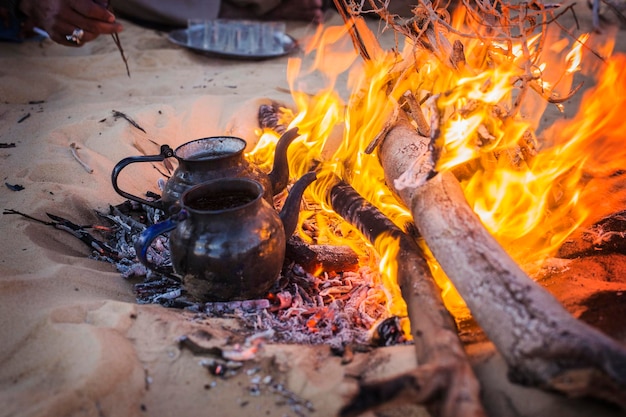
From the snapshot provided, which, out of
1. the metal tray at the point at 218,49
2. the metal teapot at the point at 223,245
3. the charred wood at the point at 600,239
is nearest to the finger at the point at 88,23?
the metal tray at the point at 218,49

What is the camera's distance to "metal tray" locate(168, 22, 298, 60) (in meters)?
6.93

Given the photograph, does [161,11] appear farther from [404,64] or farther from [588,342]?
[588,342]

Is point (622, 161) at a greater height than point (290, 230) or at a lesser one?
greater

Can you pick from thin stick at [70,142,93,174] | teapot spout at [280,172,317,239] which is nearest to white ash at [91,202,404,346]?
teapot spout at [280,172,317,239]

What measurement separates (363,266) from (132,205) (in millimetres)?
1722

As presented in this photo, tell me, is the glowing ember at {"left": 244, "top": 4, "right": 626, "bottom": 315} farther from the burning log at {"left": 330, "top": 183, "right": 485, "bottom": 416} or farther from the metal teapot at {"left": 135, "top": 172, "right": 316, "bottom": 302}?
the metal teapot at {"left": 135, "top": 172, "right": 316, "bottom": 302}

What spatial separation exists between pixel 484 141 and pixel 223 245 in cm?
170

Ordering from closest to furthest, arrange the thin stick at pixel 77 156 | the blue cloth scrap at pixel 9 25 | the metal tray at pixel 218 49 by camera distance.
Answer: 1. the thin stick at pixel 77 156
2. the blue cloth scrap at pixel 9 25
3. the metal tray at pixel 218 49

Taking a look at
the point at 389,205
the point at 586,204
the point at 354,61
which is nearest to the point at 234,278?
the point at 389,205

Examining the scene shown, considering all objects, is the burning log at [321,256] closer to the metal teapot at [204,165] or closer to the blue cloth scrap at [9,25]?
the metal teapot at [204,165]

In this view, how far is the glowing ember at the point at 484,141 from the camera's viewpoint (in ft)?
8.63

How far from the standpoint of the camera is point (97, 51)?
7.00 m

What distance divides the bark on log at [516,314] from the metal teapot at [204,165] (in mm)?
1035

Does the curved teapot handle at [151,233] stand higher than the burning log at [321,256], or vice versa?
the burning log at [321,256]
